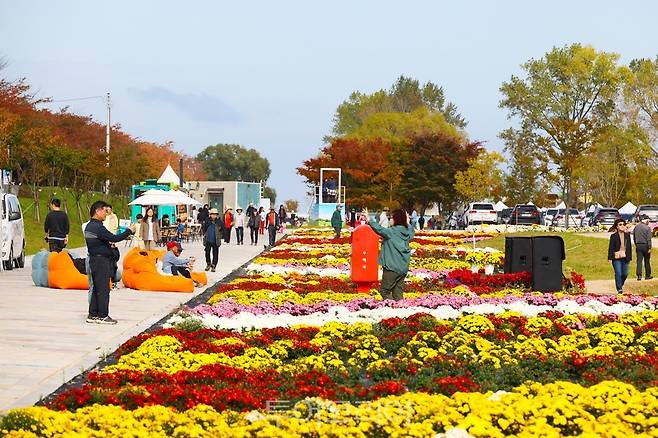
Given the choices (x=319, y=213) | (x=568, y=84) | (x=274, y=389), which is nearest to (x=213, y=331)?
(x=274, y=389)

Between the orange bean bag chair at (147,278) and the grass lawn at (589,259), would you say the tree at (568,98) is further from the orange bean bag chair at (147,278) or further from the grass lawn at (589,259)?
the orange bean bag chair at (147,278)

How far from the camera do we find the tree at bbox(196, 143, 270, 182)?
161750 millimetres

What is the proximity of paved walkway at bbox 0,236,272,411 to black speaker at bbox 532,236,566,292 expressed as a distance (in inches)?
271

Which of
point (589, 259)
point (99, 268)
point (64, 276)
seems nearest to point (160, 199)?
point (589, 259)

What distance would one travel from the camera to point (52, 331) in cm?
1548

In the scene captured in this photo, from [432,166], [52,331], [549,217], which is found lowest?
[52,331]

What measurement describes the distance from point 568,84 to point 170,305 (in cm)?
6273

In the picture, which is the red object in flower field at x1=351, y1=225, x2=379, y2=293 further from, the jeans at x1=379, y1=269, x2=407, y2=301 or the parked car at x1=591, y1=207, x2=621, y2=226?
the parked car at x1=591, y1=207, x2=621, y2=226

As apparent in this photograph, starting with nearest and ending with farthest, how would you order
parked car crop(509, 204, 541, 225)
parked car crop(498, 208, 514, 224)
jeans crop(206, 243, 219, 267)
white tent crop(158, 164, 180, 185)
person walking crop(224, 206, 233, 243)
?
jeans crop(206, 243, 219, 267), person walking crop(224, 206, 233, 243), white tent crop(158, 164, 180, 185), parked car crop(509, 204, 541, 225), parked car crop(498, 208, 514, 224)

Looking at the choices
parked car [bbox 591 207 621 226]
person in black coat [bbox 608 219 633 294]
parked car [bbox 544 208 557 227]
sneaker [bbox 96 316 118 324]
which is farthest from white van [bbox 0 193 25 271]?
parked car [bbox 544 208 557 227]

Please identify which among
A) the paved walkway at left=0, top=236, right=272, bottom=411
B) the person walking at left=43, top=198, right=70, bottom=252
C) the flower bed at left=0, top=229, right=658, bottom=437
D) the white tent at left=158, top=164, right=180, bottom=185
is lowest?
the paved walkway at left=0, top=236, right=272, bottom=411

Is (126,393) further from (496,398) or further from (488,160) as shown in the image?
(488,160)

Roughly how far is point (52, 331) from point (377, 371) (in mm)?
5971

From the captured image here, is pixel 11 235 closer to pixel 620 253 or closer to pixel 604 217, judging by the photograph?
pixel 620 253
